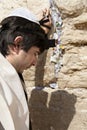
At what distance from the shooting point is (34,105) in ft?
7.41

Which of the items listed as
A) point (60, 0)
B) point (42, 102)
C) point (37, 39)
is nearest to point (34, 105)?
point (42, 102)

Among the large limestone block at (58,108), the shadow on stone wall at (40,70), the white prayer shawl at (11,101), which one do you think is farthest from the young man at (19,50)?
the large limestone block at (58,108)

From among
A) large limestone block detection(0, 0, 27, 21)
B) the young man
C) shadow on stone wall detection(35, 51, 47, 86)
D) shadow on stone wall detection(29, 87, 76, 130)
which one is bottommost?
shadow on stone wall detection(29, 87, 76, 130)

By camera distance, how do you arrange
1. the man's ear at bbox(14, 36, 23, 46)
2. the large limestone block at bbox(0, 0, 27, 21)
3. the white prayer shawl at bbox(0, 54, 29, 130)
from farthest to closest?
the large limestone block at bbox(0, 0, 27, 21)
the man's ear at bbox(14, 36, 23, 46)
the white prayer shawl at bbox(0, 54, 29, 130)

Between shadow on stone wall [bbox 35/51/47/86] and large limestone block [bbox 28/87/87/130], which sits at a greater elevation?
shadow on stone wall [bbox 35/51/47/86]

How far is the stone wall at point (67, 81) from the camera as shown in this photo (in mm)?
2055

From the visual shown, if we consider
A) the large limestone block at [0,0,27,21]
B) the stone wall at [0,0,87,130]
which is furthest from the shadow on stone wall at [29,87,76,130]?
the large limestone block at [0,0,27,21]

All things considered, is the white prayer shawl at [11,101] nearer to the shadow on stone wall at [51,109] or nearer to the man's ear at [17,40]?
the man's ear at [17,40]

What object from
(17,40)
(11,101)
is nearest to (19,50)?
(17,40)

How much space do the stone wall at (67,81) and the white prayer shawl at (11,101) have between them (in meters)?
0.28

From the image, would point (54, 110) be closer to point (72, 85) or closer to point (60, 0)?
point (72, 85)

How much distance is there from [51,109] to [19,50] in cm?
37

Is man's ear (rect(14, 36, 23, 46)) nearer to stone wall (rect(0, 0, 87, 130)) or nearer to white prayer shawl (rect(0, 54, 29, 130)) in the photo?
white prayer shawl (rect(0, 54, 29, 130))

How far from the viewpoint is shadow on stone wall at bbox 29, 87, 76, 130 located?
2.08 metres
